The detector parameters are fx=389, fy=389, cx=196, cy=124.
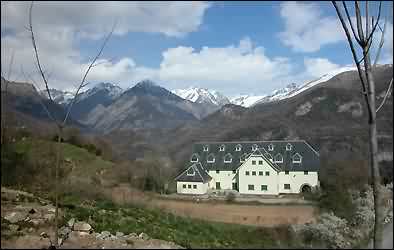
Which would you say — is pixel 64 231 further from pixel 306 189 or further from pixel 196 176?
pixel 196 176

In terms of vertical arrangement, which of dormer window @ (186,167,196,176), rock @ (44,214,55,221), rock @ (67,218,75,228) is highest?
dormer window @ (186,167,196,176)

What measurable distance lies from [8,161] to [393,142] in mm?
9501

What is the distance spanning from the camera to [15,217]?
7629mm

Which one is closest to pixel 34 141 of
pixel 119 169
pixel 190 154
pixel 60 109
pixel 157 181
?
pixel 119 169

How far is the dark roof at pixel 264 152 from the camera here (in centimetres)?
1770

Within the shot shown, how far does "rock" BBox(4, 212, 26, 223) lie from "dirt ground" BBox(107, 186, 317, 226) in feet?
18.4

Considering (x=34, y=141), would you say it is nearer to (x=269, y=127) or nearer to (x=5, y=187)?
(x=5, y=187)

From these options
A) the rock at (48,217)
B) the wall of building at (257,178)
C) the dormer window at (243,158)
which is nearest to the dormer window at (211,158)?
the dormer window at (243,158)

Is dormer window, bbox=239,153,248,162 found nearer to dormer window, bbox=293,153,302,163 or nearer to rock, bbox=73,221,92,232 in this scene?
dormer window, bbox=293,153,302,163

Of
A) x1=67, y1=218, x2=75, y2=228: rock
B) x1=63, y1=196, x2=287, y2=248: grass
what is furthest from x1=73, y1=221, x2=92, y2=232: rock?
x1=63, y1=196, x2=287, y2=248: grass

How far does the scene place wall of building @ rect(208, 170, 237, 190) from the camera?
19.5m

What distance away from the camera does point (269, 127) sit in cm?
2108

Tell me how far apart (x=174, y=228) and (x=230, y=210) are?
427 centimetres

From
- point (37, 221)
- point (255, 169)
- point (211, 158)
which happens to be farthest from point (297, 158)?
point (37, 221)
